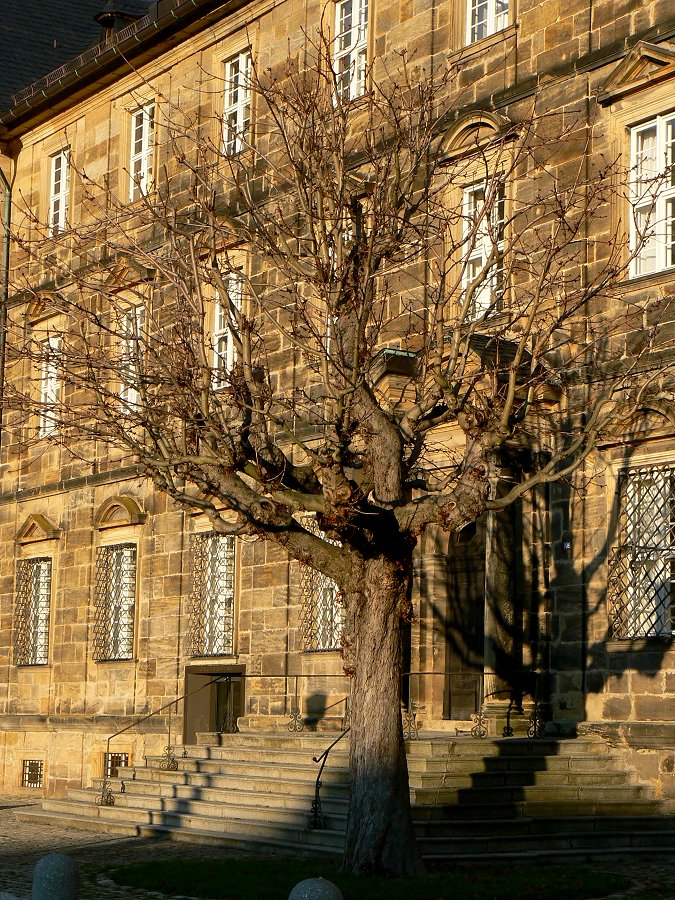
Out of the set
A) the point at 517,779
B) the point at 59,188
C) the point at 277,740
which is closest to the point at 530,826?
the point at 517,779

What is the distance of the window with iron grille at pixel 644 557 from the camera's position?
16.0 m

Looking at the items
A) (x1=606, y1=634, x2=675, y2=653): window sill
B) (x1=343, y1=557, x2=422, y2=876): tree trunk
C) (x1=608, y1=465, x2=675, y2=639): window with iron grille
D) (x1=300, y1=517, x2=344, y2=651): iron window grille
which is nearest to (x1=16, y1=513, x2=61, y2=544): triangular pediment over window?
(x1=300, y1=517, x2=344, y2=651): iron window grille

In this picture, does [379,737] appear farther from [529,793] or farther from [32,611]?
[32,611]

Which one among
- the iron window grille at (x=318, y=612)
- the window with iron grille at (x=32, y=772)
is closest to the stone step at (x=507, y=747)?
the iron window grille at (x=318, y=612)

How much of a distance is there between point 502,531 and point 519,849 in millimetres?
4114

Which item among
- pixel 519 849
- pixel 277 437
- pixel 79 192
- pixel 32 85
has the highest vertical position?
pixel 32 85

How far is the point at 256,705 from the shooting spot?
69.1ft

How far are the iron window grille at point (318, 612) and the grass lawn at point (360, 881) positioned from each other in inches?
248

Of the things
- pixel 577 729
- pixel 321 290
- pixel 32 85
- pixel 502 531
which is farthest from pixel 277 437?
pixel 32 85

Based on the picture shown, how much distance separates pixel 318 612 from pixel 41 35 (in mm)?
16924

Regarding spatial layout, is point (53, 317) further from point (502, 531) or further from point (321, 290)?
point (321, 290)

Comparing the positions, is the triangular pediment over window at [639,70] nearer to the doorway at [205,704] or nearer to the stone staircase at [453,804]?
the stone staircase at [453,804]

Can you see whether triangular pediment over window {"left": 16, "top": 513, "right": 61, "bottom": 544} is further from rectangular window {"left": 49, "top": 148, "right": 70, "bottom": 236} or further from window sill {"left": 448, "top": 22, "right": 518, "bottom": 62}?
window sill {"left": 448, "top": 22, "right": 518, "bottom": 62}

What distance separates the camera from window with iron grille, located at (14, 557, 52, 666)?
27188 millimetres
